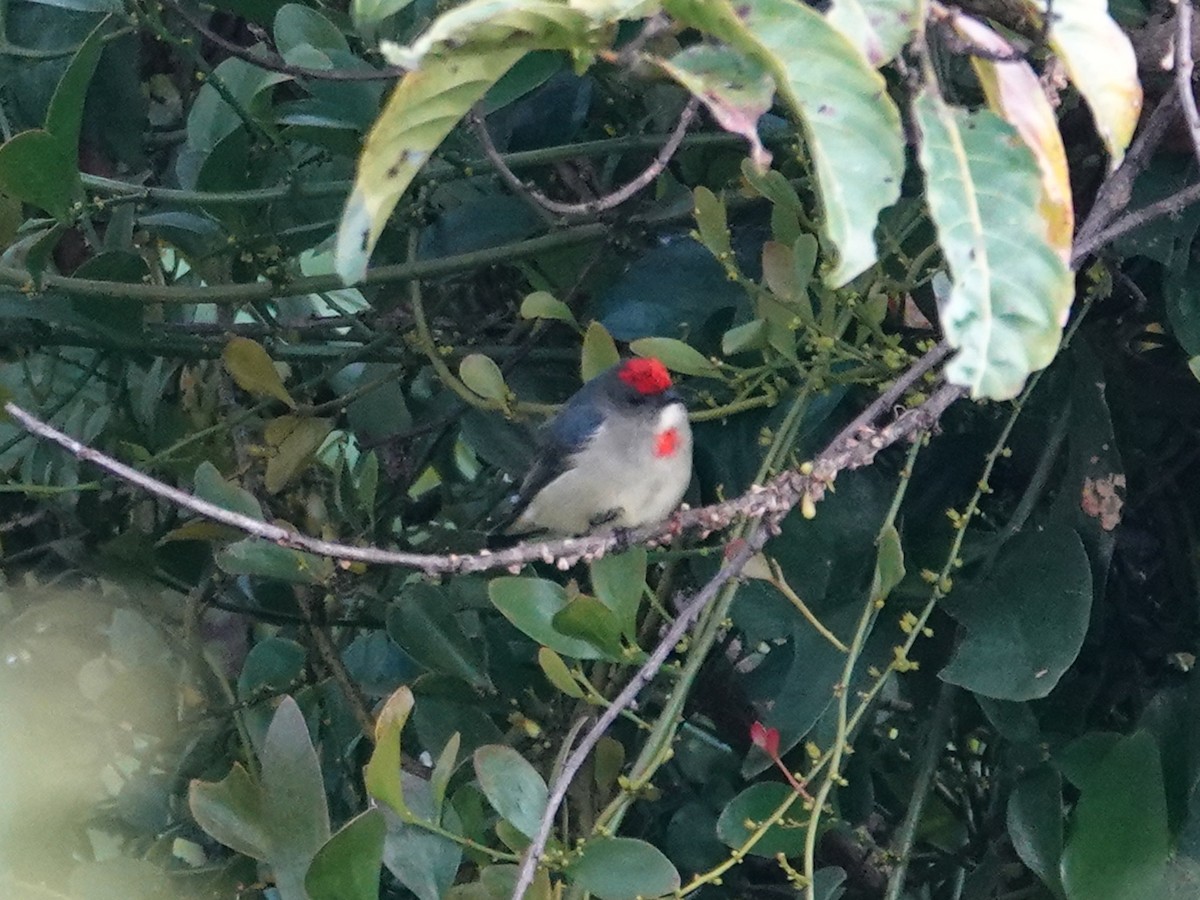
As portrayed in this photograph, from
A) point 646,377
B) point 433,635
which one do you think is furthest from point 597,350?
point 646,377

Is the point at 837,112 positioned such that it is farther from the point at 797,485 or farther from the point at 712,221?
the point at 712,221

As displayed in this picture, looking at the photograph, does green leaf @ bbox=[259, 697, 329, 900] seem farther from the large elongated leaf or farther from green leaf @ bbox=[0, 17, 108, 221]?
the large elongated leaf

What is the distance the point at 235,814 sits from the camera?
147 centimetres

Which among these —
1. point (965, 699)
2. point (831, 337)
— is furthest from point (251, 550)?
point (965, 699)

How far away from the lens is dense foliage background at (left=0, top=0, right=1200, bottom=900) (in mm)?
1434

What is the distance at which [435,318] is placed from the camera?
7.68 ft

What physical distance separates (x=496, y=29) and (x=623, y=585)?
749 millimetres

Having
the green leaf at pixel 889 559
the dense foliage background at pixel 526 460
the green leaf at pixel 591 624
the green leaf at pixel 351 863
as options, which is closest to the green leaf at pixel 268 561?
the dense foliage background at pixel 526 460

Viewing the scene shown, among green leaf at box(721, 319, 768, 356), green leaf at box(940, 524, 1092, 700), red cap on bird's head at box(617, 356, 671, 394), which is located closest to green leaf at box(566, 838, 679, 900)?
green leaf at box(940, 524, 1092, 700)

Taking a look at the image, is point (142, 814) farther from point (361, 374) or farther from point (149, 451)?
point (361, 374)

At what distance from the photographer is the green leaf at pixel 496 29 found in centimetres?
80

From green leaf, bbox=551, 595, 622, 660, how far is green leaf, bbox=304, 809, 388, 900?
28 cm

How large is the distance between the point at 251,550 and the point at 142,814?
0.51 meters

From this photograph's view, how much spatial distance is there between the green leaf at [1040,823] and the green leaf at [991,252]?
88 cm
